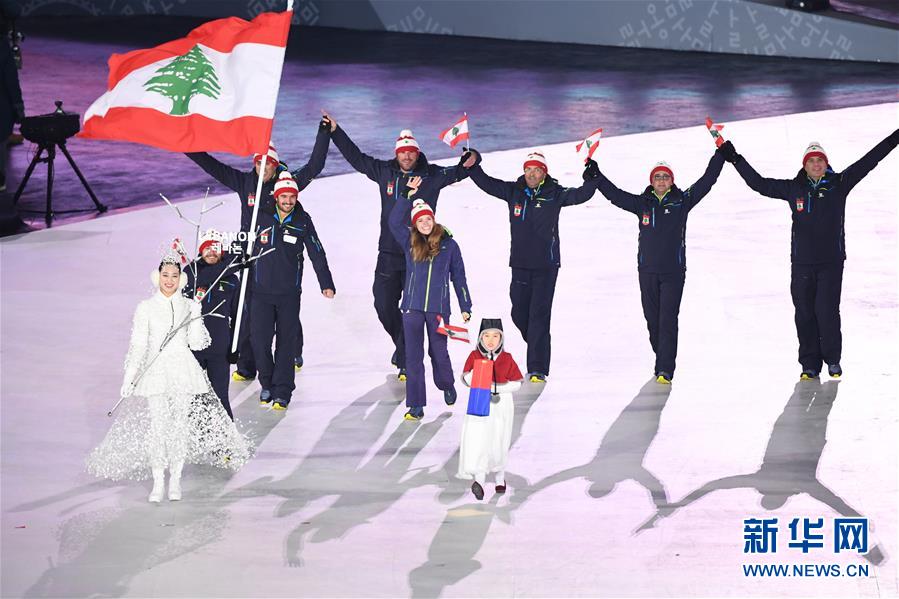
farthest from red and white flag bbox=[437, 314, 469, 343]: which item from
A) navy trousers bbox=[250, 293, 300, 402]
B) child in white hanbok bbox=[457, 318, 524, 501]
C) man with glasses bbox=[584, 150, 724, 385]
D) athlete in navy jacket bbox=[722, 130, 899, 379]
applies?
athlete in navy jacket bbox=[722, 130, 899, 379]

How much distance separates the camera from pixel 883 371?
1273 cm

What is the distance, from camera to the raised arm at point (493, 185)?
12.7 metres

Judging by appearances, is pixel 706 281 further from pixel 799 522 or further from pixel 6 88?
pixel 6 88

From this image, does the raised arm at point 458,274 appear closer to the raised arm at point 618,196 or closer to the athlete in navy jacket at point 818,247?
the raised arm at point 618,196

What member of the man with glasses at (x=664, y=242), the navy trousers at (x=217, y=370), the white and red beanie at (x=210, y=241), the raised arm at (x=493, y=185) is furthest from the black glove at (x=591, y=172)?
the navy trousers at (x=217, y=370)

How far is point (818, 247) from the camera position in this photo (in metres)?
12.5

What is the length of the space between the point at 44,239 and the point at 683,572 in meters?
10.5

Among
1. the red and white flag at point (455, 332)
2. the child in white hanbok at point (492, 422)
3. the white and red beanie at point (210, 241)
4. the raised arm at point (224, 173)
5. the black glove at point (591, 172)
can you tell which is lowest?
the child in white hanbok at point (492, 422)

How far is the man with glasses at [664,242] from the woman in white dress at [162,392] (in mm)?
4022

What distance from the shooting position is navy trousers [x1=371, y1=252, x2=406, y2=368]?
1257 centimetres

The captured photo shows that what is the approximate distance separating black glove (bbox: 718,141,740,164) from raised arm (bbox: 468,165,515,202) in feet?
5.95


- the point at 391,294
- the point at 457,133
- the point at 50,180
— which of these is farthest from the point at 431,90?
the point at 391,294

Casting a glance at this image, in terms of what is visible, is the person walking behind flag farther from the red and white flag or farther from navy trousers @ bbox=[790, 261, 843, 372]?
navy trousers @ bbox=[790, 261, 843, 372]

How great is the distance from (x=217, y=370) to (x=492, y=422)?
211cm
